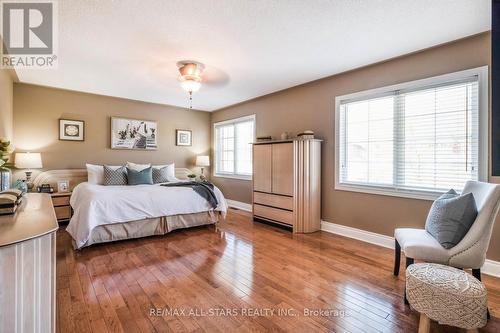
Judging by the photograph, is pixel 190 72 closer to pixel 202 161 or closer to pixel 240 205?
pixel 202 161

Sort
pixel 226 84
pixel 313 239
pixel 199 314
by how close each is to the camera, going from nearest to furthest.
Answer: pixel 199 314 → pixel 313 239 → pixel 226 84

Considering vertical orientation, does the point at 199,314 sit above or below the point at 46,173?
below

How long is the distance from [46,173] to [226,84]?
3635 millimetres

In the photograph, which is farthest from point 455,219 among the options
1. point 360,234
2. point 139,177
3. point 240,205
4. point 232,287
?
point 139,177

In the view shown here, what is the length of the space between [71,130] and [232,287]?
14.8 feet

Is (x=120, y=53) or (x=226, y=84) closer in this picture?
(x=120, y=53)

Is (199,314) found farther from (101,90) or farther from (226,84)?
(101,90)

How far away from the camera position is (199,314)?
1.81 m

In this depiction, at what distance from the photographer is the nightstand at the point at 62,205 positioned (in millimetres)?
4145

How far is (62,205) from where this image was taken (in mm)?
4191

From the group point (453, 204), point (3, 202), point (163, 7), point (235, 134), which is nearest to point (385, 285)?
point (453, 204)

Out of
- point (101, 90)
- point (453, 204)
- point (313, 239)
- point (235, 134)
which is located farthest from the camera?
point (235, 134)

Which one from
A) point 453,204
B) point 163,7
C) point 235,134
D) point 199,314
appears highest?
point 163,7

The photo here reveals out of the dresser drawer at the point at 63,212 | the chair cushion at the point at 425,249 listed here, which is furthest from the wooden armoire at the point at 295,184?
the dresser drawer at the point at 63,212
